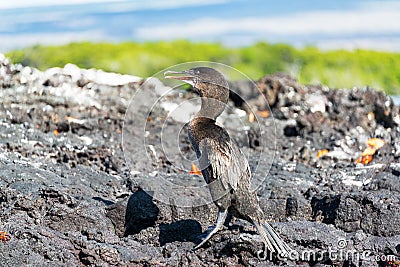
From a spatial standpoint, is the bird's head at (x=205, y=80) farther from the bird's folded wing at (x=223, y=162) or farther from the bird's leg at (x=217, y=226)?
the bird's leg at (x=217, y=226)

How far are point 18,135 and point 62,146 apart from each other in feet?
1.39

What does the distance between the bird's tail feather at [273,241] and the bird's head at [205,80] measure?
2.85 feet

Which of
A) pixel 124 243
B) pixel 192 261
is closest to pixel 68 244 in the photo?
pixel 124 243

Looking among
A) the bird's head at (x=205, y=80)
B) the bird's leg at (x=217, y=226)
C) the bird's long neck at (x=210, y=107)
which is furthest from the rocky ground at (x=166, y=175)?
the bird's head at (x=205, y=80)

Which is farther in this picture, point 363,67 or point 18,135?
point 363,67

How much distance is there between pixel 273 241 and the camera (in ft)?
14.0

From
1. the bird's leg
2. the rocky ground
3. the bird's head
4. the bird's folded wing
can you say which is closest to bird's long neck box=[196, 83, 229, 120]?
the bird's head

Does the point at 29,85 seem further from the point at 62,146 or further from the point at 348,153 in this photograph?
the point at 348,153

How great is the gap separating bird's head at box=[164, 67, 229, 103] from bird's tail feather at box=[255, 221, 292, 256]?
2.85 feet

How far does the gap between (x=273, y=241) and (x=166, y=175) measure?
2058mm

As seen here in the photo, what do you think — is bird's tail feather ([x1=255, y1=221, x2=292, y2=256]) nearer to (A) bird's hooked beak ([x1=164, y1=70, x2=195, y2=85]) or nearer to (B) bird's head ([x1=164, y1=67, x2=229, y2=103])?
(B) bird's head ([x1=164, y1=67, x2=229, y2=103])

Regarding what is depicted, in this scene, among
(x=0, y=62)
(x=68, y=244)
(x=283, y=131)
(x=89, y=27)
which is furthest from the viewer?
(x=89, y=27)

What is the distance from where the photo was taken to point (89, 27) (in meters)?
11.4

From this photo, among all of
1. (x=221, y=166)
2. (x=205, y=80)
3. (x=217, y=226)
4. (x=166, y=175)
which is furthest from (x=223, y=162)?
(x=166, y=175)
